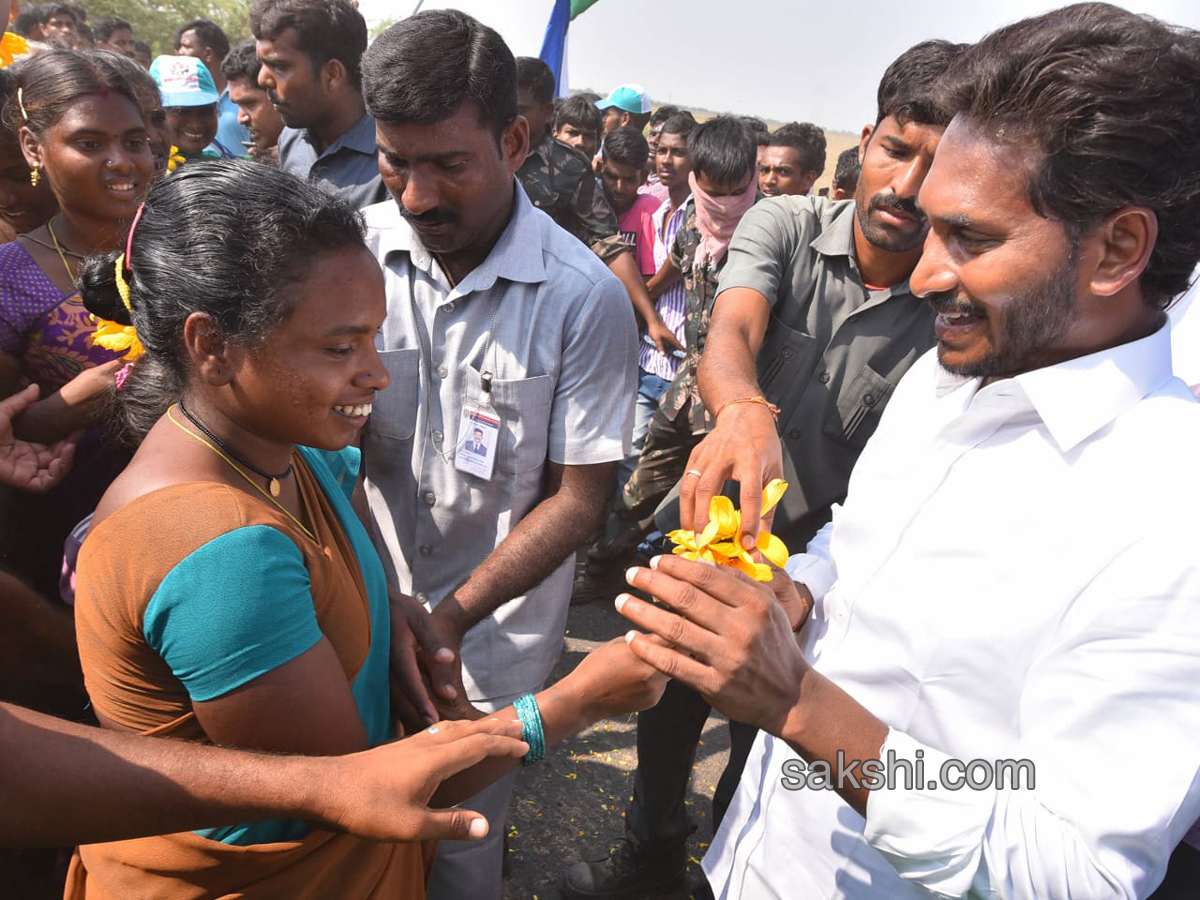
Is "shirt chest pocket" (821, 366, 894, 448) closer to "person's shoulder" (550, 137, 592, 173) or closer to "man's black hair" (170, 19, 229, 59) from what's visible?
"person's shoulder" (550, 137, 592, 173)

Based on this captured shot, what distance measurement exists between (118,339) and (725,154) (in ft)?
14.0

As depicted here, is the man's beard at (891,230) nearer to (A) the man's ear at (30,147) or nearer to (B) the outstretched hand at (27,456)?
(B) the outstretched hand at (27,456)

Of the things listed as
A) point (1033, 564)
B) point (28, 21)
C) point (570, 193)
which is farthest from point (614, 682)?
point (28, 21)

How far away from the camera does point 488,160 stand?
2523 mm

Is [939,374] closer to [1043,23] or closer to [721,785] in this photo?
[1043,23]

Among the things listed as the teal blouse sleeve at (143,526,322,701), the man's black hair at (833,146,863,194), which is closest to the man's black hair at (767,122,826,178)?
the man's black hair at (833,146,863,194)

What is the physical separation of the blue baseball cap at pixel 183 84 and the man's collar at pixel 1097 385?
20.2 feet

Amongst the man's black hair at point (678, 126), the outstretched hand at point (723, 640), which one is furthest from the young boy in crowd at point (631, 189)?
the outstretched hand at point (723, 640)

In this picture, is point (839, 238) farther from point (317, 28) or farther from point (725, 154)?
point (317, 28)

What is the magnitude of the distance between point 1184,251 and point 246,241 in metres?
1.70

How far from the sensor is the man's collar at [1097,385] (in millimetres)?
1467

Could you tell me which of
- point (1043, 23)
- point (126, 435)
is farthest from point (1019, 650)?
point (126, 435)

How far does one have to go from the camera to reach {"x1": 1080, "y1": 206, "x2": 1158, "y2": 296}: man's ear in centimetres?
145

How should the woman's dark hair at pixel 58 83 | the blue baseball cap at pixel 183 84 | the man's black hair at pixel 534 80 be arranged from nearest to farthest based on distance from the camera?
the woman's dark hair at pixel 58 83
the man's black hair at pixel 534 80
the blue baseball cap at pixel 183 84
